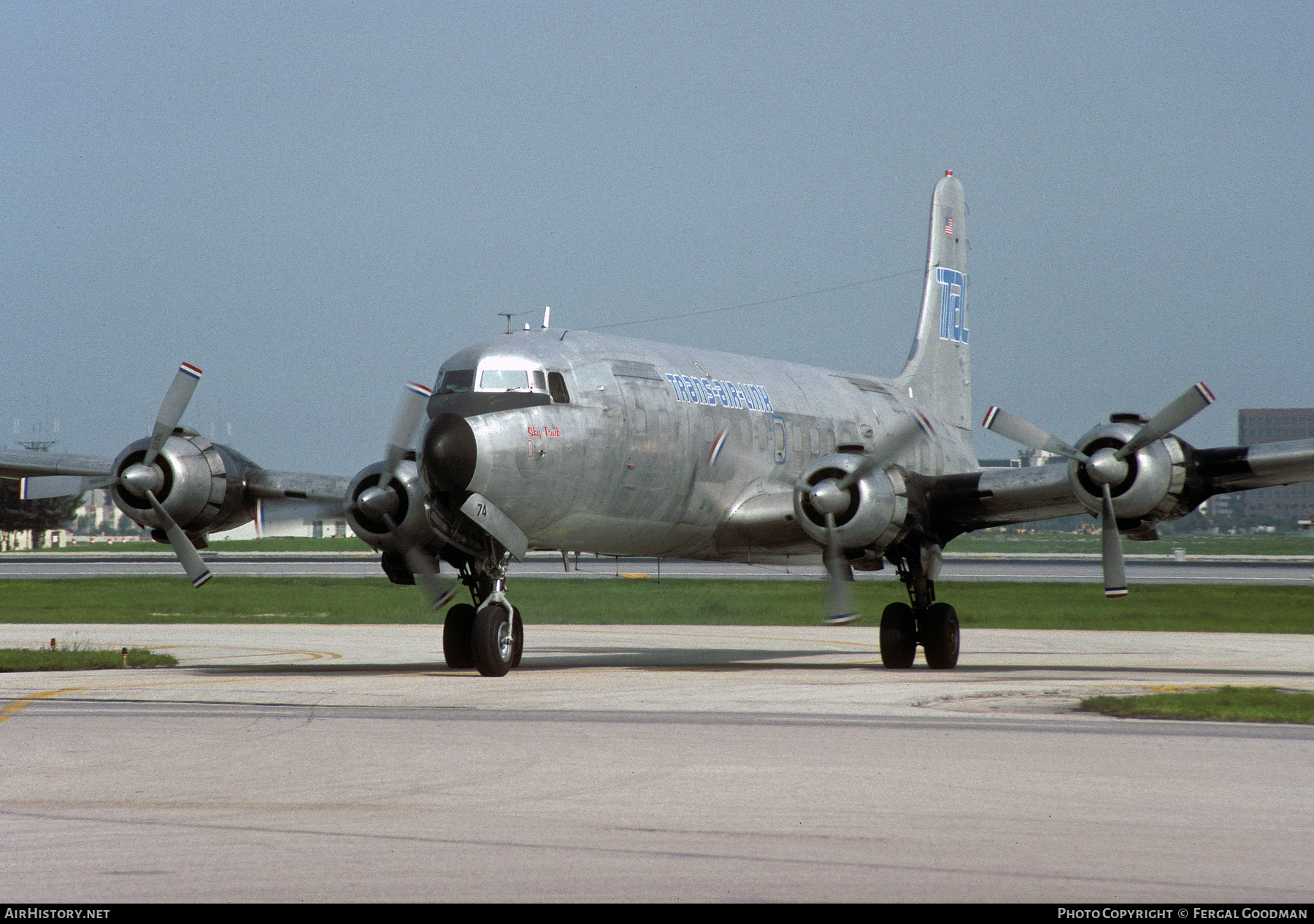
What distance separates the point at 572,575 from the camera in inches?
2493

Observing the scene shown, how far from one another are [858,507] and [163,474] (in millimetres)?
10415

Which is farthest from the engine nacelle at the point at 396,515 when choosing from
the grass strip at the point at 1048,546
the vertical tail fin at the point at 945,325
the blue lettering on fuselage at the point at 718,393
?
the grass strip at the point at 1048,546

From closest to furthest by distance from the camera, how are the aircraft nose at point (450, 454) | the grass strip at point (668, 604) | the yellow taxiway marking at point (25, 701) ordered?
1. the yellow taxiway marking at point (25, 701)
2. the aircraft nose at point (450, 454)
3. the grass strip at point (668, 604)

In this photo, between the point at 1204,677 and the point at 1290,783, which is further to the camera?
the point at 1204,677

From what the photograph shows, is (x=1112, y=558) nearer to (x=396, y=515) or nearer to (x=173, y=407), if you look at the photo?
(x=396, y=515)

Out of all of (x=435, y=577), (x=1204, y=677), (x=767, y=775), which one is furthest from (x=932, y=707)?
(x=435, y=577)

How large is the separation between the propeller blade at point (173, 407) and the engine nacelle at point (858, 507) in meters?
9.27

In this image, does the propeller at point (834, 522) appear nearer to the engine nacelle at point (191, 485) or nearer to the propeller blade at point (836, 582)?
the propeller blade at point (836, 582)

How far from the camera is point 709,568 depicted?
8000 centimetres

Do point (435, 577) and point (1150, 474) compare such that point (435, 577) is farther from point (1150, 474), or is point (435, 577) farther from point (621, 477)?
point (1150, 474)

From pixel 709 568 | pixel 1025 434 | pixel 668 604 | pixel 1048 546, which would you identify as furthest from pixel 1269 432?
pixel 1025 434

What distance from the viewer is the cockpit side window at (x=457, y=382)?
1930cm

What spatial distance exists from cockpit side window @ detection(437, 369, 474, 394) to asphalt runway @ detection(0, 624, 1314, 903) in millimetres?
3890
